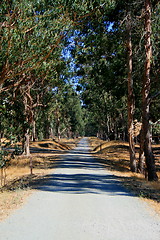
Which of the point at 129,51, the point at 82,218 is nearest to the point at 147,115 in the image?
the point at 129,51

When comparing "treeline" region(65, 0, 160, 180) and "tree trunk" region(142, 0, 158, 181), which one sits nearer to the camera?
"tree trunk" region(142, 0, 158, 181)

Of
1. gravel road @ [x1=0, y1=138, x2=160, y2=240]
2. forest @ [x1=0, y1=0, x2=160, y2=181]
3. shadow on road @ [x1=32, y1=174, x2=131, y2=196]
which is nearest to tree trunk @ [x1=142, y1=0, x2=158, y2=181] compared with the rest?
forest @ [x1=0, y1=0, x2=160, y2=181]

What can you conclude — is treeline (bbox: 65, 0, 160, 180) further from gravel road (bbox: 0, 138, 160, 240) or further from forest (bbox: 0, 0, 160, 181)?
gravel road (bbox: 0, 138, 160, 240)

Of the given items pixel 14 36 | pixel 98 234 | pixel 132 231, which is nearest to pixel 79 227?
pixel 98 234

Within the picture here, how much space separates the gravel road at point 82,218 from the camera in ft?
17.0

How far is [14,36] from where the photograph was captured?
9.48 m

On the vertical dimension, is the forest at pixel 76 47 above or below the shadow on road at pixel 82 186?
above

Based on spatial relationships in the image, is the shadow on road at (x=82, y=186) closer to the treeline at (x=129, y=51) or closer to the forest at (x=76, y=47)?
the forest at (x=76, y=47)

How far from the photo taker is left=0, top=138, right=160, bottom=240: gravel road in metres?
5.19

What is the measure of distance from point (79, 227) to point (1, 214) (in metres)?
2.25

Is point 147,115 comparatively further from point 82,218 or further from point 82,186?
point 82,218

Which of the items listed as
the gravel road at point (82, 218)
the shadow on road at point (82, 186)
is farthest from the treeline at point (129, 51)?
the gravel road at point (82, 218)

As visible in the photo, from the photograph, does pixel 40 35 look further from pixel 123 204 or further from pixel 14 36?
pixel 123 204

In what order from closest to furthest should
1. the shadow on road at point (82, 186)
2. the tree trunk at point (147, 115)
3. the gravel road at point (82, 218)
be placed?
the gravel road at point (82, 218)
the shadow on road at point (82, 186)
the tree trunk at point (147, 115)
